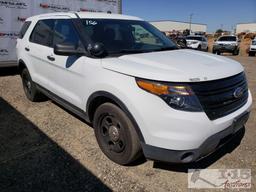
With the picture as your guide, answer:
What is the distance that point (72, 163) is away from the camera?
348cm

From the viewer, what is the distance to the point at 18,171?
10.8 feet

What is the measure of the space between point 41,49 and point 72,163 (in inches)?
88.3

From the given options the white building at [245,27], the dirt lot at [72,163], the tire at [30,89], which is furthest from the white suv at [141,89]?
the white building at [245,27]

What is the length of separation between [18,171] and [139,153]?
1.55 meters

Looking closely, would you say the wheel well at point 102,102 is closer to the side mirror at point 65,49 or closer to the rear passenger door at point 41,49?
the side mirror at point 65,49

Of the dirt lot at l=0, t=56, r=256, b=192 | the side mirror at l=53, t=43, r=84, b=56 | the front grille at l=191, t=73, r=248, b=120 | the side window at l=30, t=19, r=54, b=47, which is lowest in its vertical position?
the dirt lot at l=0, t=56, r=256, b=192

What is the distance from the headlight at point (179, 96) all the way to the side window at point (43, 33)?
2.58 meters

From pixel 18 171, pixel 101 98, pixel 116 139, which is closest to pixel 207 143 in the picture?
pixel 116 139

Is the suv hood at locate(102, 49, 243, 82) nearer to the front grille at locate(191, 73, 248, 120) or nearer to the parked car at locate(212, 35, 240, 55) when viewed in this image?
the front grille at locate(191, 73, 248, 120)

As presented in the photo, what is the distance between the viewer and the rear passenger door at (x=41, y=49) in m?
4.54

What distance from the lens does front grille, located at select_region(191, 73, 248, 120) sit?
8.89ft

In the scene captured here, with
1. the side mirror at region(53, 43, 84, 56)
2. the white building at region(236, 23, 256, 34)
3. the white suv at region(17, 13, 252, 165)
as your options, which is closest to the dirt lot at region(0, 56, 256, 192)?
the white suv at region(17, 13, 252, 165)

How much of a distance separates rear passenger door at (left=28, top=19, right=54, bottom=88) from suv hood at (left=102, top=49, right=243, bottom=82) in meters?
1.72

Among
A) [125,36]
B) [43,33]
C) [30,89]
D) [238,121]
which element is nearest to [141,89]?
[238,121]
